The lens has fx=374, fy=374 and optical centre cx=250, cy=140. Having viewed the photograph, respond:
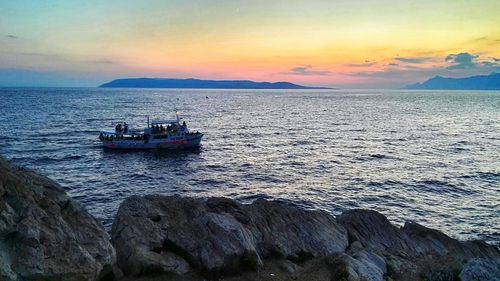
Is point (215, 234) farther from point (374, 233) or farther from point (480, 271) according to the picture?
point (480, 271)

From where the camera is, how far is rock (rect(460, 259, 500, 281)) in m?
16.2

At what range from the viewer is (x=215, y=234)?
58.1 feet

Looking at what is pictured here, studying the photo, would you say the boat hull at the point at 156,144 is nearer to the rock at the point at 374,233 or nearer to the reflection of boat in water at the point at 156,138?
the reflection of boat in water at the point at 156,138

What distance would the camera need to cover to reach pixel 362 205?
37.8 m

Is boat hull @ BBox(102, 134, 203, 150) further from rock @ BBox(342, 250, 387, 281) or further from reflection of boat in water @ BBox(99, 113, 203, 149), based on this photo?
rock @ BBox(342, 250, 387, 281)

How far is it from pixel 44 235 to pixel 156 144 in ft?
193

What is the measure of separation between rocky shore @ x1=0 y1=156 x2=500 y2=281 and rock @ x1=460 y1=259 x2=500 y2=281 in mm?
43

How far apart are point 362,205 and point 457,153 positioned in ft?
110

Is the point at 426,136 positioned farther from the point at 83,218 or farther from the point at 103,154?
the point at 83,218

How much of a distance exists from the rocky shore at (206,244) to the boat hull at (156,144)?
160ft

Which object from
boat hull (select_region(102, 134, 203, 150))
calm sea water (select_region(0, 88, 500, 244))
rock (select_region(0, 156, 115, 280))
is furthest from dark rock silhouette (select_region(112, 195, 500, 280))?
boat hull (select_region(102, 134, 203, 150))

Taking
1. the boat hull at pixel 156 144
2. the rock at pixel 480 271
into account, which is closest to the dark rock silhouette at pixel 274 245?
the rock at pixel 480 271

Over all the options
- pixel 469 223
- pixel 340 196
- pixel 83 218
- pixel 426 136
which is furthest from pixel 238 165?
pixel 426 136

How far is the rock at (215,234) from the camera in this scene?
1667cm
